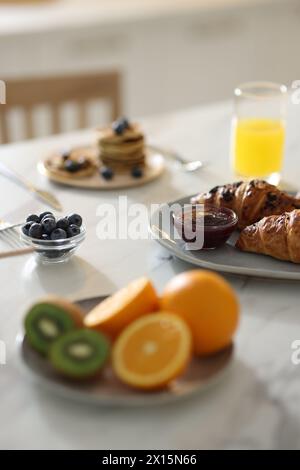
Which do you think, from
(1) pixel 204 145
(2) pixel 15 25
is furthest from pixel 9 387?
(2) pixel 15 25

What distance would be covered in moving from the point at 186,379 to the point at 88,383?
0.11m

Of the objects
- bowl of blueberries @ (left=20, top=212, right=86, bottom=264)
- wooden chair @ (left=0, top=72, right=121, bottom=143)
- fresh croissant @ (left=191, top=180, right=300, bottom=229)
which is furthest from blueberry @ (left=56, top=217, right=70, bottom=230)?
wooden chair @ (left=0, top=72, right=121, bottom=143)

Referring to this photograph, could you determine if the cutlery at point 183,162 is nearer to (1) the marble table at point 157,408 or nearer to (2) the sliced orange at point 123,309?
(1) the marble table at point 157,408

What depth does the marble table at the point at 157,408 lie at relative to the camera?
84 cm

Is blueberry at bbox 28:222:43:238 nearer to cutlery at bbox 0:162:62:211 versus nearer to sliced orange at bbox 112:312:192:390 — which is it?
cutlery at bbox 0:162:62:211

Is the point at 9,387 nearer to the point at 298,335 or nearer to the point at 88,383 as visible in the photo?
the point at 88,383

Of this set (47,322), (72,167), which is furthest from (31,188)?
(47,322)

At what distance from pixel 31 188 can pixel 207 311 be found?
0.74 meters

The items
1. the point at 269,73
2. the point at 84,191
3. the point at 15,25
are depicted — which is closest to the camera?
the point at 84,191

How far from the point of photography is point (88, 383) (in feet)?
2.83

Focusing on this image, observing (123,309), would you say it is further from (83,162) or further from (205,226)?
(83,162)

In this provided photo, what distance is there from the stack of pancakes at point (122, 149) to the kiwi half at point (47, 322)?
0.79m

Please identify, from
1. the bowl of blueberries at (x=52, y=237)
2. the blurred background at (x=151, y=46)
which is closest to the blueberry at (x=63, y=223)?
the bowl of blueberries at (x=52, y=237)

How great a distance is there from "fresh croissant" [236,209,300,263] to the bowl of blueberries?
0.28 m
